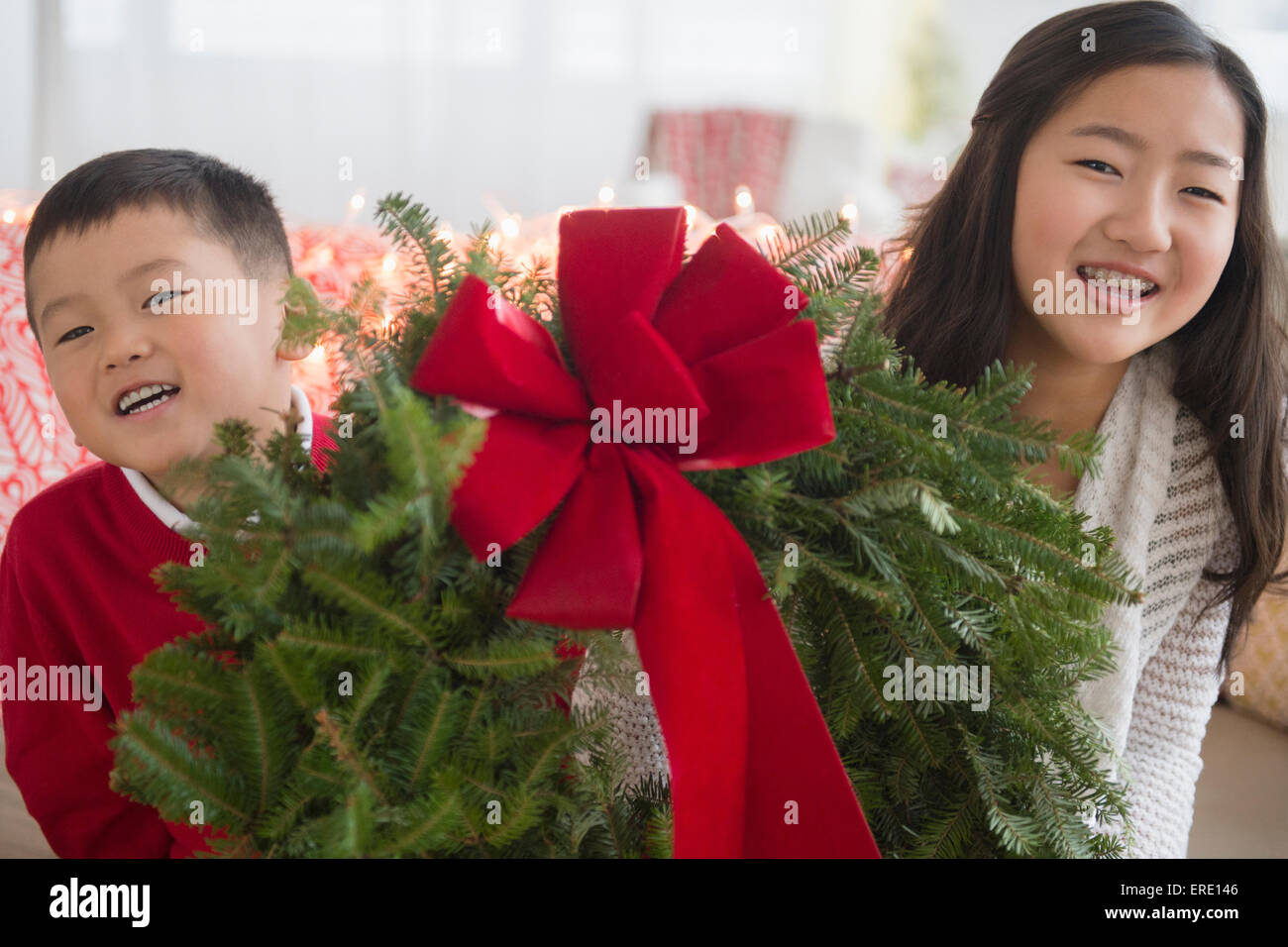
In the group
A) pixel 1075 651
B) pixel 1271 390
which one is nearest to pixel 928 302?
pixel 1271 390

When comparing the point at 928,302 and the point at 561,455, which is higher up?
the point at 928,302

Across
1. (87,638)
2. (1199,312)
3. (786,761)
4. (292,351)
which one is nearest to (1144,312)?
(1199,312)

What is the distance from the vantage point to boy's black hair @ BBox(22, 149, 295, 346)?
0.84 m

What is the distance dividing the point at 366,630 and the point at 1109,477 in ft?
2.44

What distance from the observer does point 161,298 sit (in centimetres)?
82

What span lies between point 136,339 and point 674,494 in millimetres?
503

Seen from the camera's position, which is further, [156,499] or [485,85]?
[485,85]

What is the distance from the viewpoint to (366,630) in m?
→ 0.47

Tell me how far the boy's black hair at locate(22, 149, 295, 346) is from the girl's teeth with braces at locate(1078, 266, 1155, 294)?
653 mm

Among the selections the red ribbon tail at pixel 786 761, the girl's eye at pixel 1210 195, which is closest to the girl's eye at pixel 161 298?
the red ribbon tail at pixel 786 761

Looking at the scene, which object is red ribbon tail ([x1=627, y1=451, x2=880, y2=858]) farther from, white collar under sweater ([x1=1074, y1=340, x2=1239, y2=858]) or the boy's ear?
white collar under sweater ([x1=1074, y1=340, x2=1239, y2=858])

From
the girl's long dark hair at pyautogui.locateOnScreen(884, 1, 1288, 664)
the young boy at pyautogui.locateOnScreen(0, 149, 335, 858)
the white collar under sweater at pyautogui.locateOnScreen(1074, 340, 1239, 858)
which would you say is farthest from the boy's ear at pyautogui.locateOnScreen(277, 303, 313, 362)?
the white collar under sweater at pyautogui.locateOnScreen(1074, 340, 1239, 858)

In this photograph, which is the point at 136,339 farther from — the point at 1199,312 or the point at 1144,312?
the point at 1199,312
